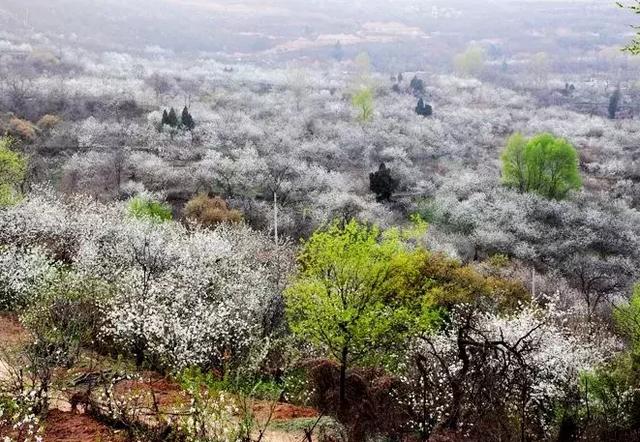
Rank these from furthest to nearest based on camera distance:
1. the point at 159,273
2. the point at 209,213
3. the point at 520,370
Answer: the point at 209,213, the point at 159,273, the point at 520,370

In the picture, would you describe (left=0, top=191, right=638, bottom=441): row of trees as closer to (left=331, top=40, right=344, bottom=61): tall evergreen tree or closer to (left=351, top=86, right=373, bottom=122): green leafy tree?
(left=351, top=86, right=373, bottom=122): green leafy tree

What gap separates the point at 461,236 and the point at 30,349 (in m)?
35.6

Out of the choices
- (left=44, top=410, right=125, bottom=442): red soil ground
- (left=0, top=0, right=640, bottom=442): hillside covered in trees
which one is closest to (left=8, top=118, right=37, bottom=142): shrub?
Result: (left=0, top=0, right=640, bottom=442): hillside covered in trees

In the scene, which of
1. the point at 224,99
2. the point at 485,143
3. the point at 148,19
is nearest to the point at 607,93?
the point at 485,143

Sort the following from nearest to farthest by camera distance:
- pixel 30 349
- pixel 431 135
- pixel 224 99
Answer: pixel 30 349, pixel 431 135, pixel 224 99

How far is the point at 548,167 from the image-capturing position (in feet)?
173

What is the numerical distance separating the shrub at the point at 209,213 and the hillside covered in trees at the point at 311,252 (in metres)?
0.18

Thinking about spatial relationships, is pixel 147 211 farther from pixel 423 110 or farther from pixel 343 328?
pixel 423 110

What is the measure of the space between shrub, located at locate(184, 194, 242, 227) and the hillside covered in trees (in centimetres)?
18

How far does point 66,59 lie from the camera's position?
341ft

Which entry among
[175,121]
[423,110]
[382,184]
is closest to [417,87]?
[423,110]

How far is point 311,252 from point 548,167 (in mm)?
39544

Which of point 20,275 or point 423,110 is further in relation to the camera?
point 423,110

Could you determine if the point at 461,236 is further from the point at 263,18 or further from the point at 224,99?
the point at 263,18
